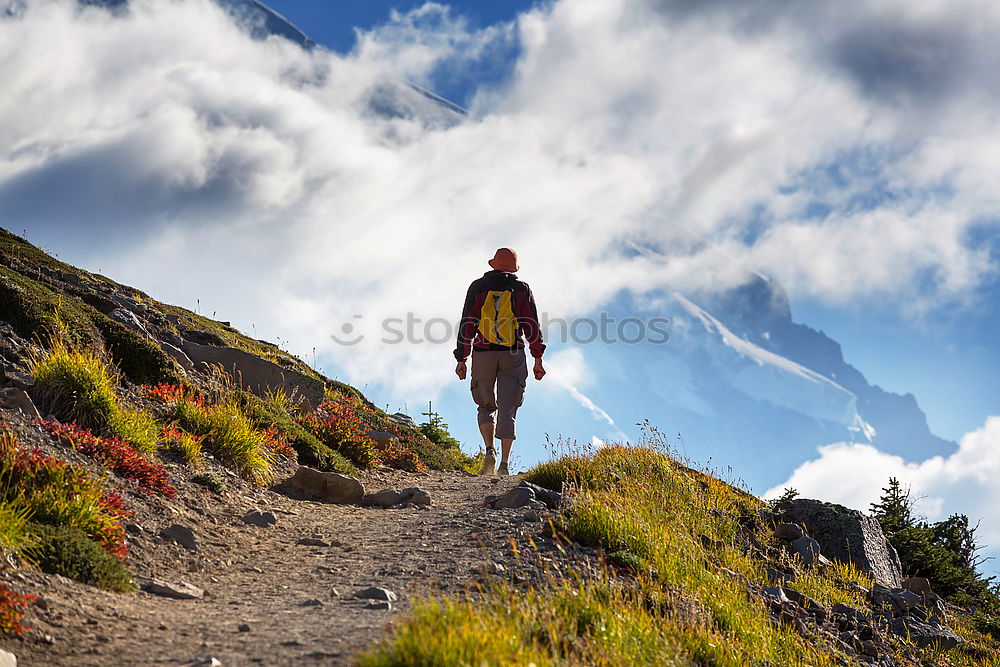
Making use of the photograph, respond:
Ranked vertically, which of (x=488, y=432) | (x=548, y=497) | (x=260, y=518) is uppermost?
(x=488, y=432)

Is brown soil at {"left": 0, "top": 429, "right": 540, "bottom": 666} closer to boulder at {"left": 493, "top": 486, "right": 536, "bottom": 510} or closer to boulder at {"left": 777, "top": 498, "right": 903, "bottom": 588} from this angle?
boulder at {"left": 493, "top": 486, "right": 536, "bottom": 510}

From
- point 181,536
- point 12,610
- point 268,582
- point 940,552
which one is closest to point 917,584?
point 940,552

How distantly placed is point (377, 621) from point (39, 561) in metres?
2.60

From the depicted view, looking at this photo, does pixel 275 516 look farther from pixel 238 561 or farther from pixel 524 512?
pixel 524 512

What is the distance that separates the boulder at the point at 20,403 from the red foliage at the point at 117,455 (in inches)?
6.5

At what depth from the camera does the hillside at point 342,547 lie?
4.51 metres

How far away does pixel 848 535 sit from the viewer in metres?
10.7

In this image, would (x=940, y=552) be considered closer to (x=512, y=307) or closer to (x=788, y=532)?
(x=788, y=532)

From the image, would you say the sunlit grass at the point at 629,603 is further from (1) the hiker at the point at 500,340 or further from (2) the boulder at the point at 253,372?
(2) the boulder at the point at 253,372

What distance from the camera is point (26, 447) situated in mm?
6438

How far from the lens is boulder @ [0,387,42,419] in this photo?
7274 millimetres

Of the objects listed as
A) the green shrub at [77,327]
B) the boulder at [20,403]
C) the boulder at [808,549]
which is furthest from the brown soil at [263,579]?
the boulder at [808,549]

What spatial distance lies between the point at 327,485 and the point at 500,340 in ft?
12.3

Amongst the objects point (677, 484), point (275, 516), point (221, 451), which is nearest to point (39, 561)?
point (275, 516)
